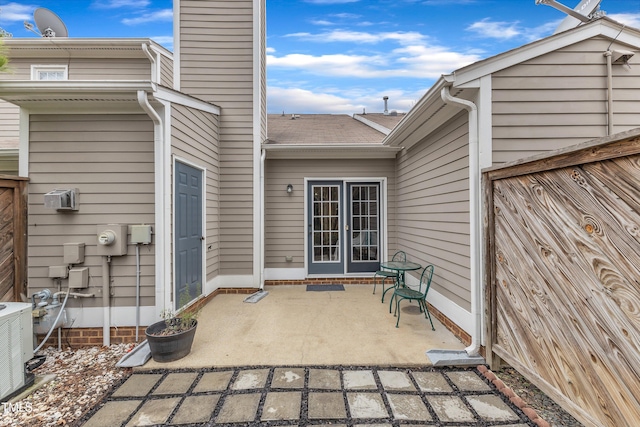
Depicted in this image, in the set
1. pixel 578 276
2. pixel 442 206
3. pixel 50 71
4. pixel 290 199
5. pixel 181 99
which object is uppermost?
pixel 50 71

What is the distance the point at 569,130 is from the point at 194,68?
5.09 meters

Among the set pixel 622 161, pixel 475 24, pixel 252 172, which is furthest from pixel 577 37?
pixel 475 24

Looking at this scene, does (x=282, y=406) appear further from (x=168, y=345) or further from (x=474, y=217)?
(x=474, y=217)

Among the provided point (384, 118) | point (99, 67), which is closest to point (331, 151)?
point (384, 118)

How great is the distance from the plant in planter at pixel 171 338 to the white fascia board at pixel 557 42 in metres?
3.45

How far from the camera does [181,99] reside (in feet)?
11.1

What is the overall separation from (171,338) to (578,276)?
3.00m

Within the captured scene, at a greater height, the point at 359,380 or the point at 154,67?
the point at 154,67

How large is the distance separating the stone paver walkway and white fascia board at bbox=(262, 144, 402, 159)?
3.43 m

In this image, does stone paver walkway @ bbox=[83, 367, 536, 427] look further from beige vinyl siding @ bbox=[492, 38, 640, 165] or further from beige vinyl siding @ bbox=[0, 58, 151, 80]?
beige vinyl siding @ bbox=[0, 58, 151, 80]

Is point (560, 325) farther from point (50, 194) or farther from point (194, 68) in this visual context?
point (194, 68)

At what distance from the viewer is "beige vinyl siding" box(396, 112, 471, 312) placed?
2.88 metres

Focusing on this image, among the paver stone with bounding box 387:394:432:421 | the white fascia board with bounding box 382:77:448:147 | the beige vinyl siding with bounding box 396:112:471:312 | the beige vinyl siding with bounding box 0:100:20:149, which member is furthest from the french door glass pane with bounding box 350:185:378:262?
the beige vinyl siding with bounding box 0:100:20:149

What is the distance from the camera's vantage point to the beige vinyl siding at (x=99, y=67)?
5.54 metres
